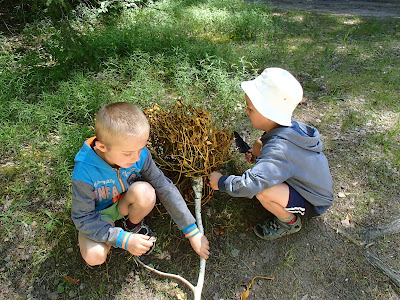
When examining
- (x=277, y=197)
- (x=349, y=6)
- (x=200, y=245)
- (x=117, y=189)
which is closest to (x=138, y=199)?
(x=117, y=189)

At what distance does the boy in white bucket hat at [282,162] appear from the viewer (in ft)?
6.13

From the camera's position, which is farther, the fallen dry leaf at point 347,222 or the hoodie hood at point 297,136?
the fallen dry leaf at point 347,222

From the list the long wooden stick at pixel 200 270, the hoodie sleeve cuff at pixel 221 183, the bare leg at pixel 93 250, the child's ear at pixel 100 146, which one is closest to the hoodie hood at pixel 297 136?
the hoodie sleeve cuff at pixel 221 183

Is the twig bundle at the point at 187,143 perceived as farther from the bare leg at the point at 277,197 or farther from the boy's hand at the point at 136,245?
the boy's hand at the point at 136,245

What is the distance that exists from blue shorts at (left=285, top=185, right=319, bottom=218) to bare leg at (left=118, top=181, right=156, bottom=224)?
904 mm

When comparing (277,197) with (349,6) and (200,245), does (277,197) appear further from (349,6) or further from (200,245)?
(349,6)

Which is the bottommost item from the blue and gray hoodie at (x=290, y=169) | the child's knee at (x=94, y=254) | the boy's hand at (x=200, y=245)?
the boy's hand at (x=200, y=245)

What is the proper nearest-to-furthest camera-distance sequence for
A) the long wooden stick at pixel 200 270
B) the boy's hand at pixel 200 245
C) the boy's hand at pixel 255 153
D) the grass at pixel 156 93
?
1. the long wooden stick at pixel 200 270
2. the boy's hand at pixel 200 245
3. the grass at pixel 156 93
4. the boy's hand at pixel 255 153

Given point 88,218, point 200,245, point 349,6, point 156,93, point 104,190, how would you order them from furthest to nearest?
point 349,6 < point 156,93 < point 200,245 < point 104,190 < point 88,218

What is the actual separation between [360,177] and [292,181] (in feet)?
3.39

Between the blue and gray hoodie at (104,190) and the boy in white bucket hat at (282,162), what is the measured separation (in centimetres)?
32

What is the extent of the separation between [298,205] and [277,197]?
17 centimetres

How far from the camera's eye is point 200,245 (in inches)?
78.4

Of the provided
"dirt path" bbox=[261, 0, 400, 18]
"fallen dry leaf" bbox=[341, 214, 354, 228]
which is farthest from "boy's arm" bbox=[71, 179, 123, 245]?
"dirt path" bbox=[261, 0, 400, 18]
